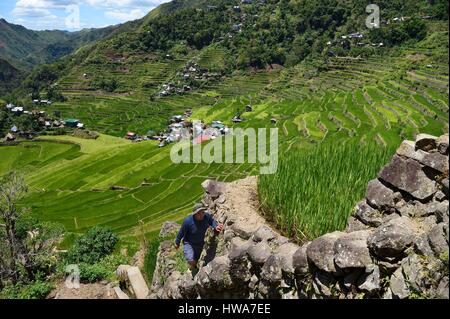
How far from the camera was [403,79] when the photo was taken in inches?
2338

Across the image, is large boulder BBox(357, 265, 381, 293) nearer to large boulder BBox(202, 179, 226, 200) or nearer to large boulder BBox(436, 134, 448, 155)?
large boulder BBox(436, 134, 448, 155)

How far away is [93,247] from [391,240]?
43.2 ft

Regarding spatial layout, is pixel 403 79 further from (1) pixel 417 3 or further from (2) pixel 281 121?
(1) pixel 417 3

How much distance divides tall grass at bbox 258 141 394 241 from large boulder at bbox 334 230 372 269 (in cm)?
145

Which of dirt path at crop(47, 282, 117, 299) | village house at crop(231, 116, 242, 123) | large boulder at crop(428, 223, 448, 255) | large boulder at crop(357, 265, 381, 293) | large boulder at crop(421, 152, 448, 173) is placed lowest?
village house at crop(231, 116, 242, 123)

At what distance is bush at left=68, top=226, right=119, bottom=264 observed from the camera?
13802mm

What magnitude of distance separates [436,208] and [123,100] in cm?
11322

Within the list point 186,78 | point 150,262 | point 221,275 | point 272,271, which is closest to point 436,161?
point 272,271

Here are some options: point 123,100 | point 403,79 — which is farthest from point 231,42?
point 403,79

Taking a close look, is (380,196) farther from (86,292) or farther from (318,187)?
(86,292)

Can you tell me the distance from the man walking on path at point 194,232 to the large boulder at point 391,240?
3.37m

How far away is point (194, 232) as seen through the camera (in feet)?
23.6

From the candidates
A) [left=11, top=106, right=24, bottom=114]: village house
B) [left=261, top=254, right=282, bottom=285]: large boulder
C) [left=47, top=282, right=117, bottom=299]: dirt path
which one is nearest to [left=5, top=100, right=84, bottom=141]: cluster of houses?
[left=11, top=106, right=24, bottom=114]: village house
